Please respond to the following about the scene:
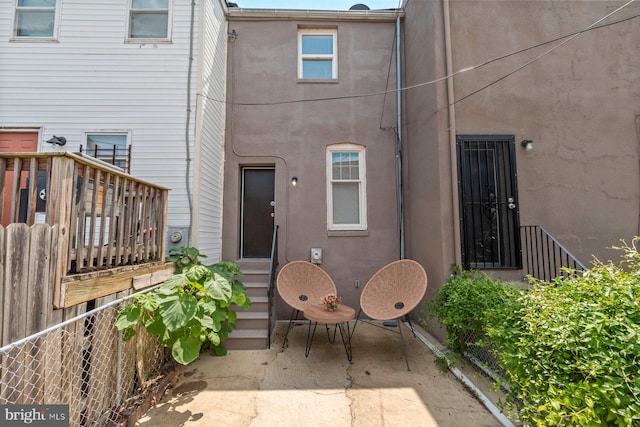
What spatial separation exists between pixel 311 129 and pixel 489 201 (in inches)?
127

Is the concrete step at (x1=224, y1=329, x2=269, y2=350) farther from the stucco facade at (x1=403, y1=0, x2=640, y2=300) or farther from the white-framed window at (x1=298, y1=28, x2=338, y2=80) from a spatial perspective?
the white-framed window at (x1=298, y1=28, x2=338, y2=80)

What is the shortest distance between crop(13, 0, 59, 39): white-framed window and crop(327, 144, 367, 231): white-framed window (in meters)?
4.84

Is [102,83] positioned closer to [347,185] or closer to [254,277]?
[254,277]

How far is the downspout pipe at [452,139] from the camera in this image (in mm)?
3820

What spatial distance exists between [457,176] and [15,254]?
457 cm

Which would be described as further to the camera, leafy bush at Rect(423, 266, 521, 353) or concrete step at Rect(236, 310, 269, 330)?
concrete step at Rect(236, 310, 269, 330)

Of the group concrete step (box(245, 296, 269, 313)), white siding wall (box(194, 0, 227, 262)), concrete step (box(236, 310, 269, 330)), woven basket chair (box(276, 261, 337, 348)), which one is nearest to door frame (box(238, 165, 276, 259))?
white siding wall (box(194, 0, 227, 262))

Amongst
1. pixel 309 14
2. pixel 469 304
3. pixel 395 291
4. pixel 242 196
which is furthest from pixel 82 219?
pixel 309 14

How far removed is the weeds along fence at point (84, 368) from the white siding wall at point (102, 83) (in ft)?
8.26

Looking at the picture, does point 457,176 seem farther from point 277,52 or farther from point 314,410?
point 277,52

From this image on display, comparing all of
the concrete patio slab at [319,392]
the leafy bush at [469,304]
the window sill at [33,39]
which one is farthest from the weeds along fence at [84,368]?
the window sill at [33,39]

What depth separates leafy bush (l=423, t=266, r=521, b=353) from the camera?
2.65 m

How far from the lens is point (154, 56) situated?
14.3 ft

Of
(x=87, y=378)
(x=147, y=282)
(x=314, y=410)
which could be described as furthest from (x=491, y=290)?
(x=87, y=378)
